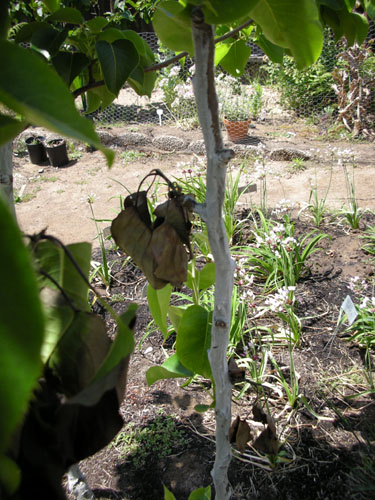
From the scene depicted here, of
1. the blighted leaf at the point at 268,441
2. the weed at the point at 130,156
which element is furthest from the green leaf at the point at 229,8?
the weed at the point at 130,156

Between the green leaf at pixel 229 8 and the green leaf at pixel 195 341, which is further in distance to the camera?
the green leaf at pixel 195 341

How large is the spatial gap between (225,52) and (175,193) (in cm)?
44

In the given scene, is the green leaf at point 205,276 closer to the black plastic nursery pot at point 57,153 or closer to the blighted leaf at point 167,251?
the blighted leaf at point 167,251

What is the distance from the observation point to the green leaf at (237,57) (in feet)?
2.63

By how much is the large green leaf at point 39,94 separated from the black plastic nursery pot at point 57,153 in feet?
15.9

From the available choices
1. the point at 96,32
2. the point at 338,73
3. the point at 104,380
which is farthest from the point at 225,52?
the point at 338,73

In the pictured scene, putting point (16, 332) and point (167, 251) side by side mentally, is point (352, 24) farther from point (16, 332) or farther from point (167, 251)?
point (16, 332)

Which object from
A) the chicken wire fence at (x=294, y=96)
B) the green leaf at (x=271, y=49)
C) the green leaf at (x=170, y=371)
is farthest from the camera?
the chicken wire fence at (x=294, y=96)

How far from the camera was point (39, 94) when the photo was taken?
0.25 meters

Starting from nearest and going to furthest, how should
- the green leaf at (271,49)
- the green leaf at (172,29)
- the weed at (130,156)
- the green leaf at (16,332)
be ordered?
the green leaf at (16,332), the green leaf at (172,29), the green leaf at (271,49), the weed at (130,156)

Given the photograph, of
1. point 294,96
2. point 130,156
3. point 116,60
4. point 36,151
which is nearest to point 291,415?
point 116,60

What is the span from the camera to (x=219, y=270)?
22.9 inches

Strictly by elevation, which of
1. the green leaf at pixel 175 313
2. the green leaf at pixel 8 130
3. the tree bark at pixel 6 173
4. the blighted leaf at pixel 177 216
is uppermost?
the green leaf at pixel 8 130

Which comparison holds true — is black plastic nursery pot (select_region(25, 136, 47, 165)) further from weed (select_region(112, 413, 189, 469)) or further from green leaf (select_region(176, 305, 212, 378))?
green leaf (select_region(176, 305, 212, 378))
